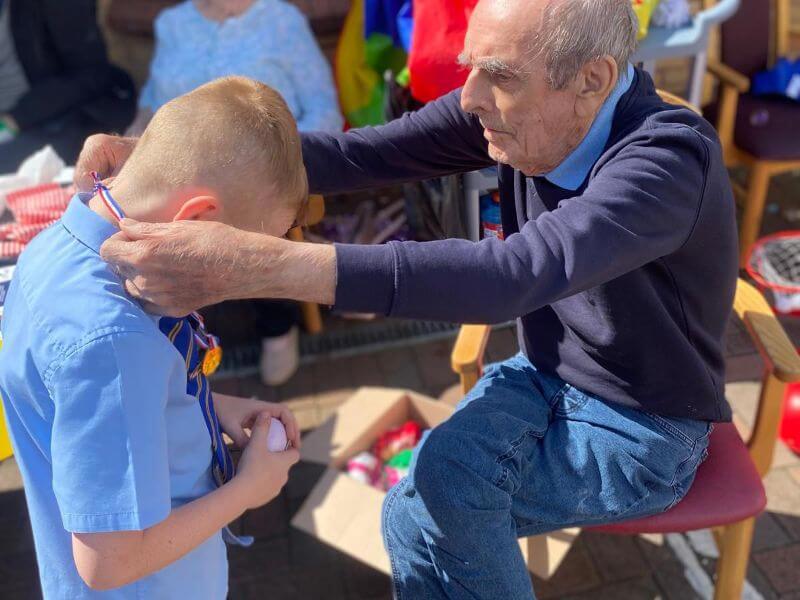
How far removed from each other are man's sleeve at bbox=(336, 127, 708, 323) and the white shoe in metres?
2.22

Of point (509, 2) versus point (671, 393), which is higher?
point (509, 2)

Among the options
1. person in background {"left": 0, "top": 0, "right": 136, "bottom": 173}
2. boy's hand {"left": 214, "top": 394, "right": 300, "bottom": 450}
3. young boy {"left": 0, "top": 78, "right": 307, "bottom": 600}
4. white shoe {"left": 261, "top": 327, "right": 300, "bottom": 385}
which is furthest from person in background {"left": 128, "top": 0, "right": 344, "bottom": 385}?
young boy {"left": 0, "top": 78, "right": 307, "bottom": 600}

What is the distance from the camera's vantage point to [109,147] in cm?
157

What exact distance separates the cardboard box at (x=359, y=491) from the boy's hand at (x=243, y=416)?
800 mm

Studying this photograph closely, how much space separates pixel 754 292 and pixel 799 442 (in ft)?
2.91

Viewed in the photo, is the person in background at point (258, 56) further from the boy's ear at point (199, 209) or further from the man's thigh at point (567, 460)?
the boy's ear at point (199, 209)

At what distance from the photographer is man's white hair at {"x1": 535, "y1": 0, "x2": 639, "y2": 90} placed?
135 cm

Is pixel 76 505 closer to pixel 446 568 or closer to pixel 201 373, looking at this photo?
pixel 201 373

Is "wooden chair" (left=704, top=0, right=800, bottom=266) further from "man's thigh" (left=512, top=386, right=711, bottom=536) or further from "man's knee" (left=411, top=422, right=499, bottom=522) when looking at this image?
"man's knee" (left=411, top=422, right=499, bottom=522)

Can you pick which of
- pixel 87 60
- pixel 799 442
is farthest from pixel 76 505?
pixel 87 60

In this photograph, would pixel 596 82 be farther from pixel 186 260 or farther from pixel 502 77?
pixel 186 260

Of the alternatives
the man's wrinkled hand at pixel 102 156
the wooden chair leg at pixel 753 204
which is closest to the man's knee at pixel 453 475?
the man's wrinkled hand at pixel 102 156

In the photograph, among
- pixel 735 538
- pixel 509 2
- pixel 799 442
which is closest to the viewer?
pixel 509 2

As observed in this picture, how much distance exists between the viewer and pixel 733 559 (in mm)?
1913
